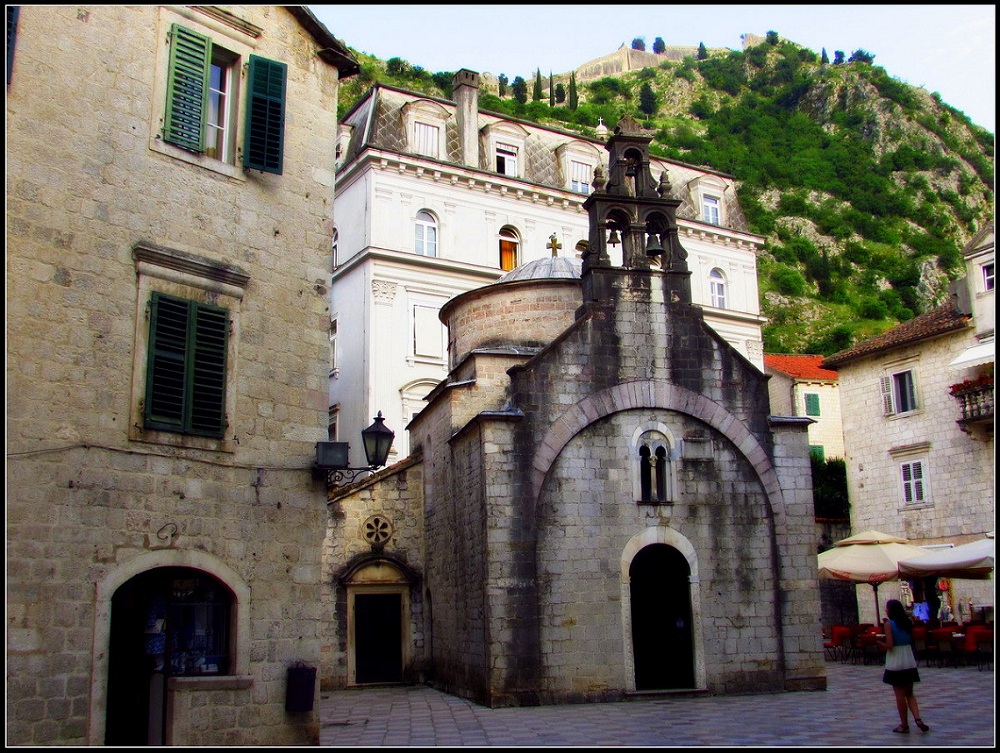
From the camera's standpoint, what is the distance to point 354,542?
22.8m

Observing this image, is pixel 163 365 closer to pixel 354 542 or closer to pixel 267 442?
pixel 267 442

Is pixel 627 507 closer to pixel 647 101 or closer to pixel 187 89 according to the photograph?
pixel 187 89

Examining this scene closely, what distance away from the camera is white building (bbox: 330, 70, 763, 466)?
105ft

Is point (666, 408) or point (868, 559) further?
point (868, 559)

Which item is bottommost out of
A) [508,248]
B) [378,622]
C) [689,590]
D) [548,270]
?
[378,622]

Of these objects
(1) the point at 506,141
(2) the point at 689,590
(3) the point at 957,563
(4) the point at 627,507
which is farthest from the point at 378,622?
(1) the point at 506,141

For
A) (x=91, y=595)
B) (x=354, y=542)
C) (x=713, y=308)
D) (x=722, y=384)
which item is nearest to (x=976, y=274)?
(x=713, y=308)

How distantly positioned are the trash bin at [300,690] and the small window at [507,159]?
27099 millimetres

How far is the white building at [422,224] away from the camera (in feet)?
105

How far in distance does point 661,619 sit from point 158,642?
34.2 ft

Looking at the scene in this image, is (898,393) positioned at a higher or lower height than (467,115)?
lower

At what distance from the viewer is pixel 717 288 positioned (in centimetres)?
4050

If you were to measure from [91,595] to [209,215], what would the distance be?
533 centimetres

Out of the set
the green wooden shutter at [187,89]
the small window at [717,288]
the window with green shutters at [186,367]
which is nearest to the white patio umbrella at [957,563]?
the window with green shutters at [186,367]
